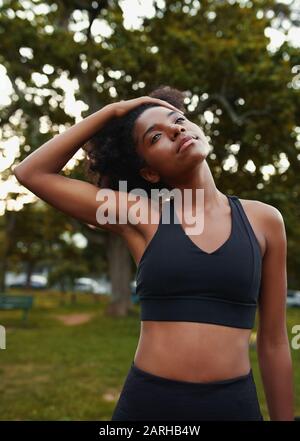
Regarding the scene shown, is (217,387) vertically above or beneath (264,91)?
beneath

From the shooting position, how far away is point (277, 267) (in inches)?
70.2

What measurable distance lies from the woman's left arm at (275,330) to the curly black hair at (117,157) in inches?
17.8

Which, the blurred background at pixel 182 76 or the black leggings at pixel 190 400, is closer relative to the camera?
the black leggings at pixel 190 400

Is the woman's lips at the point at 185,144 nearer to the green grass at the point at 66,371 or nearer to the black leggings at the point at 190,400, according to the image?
the black leggings at the point at 190,400

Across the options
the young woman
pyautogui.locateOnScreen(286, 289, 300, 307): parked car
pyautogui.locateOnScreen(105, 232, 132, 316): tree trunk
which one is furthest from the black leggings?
pyautogui.locateOnScreen(286, 289, 300, 307): parked car

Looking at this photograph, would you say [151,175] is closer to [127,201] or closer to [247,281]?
[127,201]

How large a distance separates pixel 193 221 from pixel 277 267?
353 mm

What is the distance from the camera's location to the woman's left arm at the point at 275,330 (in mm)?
1742

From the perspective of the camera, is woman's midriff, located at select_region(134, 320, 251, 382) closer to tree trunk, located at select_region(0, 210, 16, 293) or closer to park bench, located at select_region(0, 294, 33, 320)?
park bench, located at select_region(0, 294, 33, 320)

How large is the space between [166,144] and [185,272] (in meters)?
0.49

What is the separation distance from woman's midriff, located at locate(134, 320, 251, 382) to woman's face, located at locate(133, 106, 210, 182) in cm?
56

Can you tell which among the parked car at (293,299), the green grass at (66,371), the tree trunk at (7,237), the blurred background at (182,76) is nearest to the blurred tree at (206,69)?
the blurred background at (182,76)

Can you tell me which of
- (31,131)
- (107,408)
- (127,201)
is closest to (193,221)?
(127,201)

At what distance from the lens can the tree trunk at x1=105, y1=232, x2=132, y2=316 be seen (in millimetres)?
17312
